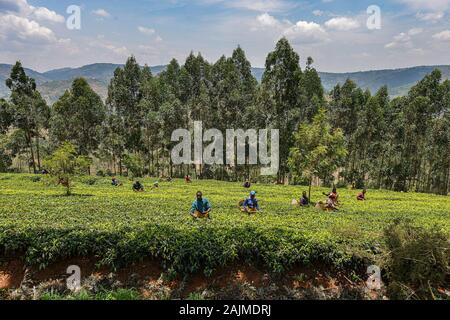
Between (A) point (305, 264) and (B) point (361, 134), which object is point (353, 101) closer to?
(B) point (361, 134)

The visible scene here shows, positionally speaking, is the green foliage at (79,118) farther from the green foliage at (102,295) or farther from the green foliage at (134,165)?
the green foliage at (102,295)

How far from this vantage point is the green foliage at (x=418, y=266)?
27.5ft

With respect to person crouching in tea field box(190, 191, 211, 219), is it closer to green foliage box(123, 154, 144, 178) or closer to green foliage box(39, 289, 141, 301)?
green foliage box(39, 289, 141, 301)

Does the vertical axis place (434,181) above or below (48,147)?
below

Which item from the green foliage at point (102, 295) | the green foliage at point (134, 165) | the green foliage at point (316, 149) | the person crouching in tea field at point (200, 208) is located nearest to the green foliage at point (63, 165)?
the person crouching in tea field at point (200, 208)

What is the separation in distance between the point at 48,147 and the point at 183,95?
24660 mm

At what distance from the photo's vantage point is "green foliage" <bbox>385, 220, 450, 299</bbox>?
839 centimetres

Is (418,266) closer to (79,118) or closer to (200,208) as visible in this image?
(200,208)

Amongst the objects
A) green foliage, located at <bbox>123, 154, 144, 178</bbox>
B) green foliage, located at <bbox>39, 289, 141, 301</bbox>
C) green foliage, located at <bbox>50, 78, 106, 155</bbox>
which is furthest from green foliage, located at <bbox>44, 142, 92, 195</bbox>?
green foliage, located at <bbox>50, 78, 106, 155</bbox>

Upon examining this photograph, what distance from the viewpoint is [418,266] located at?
8414 millimetres

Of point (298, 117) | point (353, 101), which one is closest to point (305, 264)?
point (298, 117)

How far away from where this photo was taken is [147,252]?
32.1 feet

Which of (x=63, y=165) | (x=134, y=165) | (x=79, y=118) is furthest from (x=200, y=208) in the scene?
(x=79, y=118)
